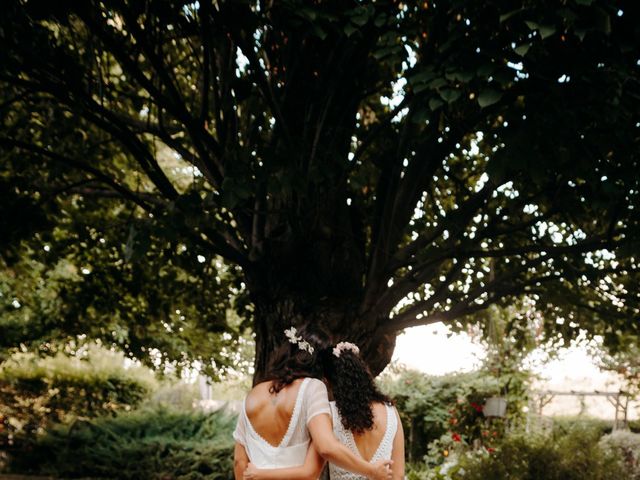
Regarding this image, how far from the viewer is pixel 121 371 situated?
1761cm

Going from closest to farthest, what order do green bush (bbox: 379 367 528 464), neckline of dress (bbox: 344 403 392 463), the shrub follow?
1. neckline of dress (bbox: 344 403 392 463)
2. the shrub
3. green bush (bbox: 379 367 528 464)

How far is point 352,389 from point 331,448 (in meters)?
0.46

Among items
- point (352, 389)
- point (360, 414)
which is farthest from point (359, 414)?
point (352, 389)

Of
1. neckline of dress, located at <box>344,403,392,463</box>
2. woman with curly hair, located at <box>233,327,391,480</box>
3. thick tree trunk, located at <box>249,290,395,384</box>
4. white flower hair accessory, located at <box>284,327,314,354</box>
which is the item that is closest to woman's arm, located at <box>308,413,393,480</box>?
woman with curly hair, located at <box>233,327,391,480</box>

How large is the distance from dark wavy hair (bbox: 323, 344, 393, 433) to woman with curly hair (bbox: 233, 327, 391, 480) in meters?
0.13

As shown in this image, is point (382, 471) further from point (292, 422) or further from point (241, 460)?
point (241, 460)

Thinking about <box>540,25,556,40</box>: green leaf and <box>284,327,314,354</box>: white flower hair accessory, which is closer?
<box>540,25,556,40</box>: green leaf

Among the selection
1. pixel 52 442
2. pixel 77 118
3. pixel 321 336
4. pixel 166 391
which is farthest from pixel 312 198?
pixel 166 391

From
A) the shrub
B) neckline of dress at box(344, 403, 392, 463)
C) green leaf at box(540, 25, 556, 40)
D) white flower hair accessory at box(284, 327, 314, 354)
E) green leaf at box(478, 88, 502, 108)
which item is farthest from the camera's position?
the shrub

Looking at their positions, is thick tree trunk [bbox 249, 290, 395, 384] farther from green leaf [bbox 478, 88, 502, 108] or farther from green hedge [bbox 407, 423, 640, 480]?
green hedge [bbox 407, 423, 640, 480]

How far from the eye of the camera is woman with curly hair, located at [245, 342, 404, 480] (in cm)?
407

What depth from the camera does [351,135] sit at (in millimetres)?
6188

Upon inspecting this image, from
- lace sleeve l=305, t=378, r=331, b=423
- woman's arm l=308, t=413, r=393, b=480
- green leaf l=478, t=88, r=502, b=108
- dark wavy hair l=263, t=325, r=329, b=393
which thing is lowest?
Result: woman's arm l=308, t=413, r=393, b=480

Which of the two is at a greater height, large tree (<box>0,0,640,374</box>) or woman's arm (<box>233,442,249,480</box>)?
large tree (<box>0,0,640,374</box>)
